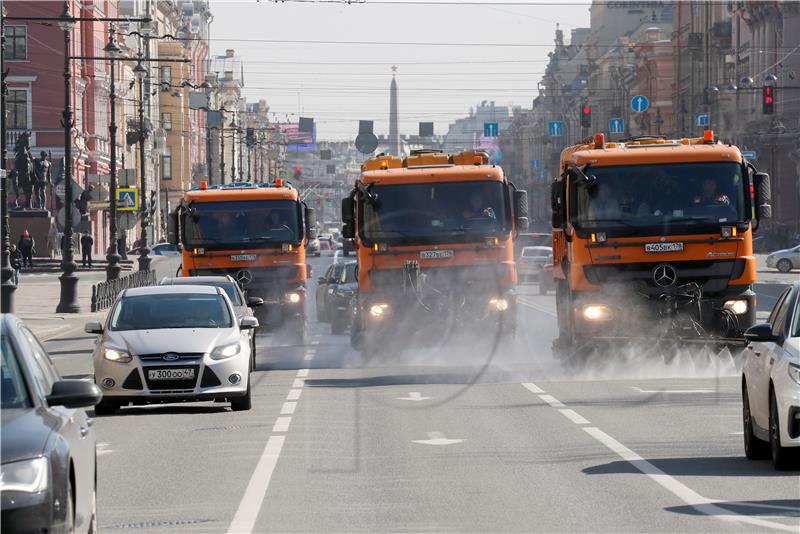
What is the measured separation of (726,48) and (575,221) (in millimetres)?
87850

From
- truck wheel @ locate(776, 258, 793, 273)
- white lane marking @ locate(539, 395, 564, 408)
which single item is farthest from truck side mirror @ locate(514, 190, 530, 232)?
truck wheel @ locate(776, 258, 793, 273)

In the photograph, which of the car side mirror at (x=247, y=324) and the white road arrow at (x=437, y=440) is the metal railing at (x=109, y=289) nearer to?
the car side mirror at (x=247, y=324)

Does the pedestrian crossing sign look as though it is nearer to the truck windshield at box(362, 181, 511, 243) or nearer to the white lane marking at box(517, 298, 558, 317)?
the white lane marking at box(517, 298, 558, 317)

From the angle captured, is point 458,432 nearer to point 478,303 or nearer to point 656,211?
point 656,211

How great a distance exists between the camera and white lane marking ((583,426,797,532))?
1125 cm

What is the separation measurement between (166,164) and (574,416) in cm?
12173

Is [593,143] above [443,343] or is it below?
above

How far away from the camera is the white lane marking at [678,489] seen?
11.2 meters

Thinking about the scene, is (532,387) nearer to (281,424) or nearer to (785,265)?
(281,424)

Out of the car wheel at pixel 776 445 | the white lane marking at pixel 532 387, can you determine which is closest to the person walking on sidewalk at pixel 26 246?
the white lane marking at pixel 532 387

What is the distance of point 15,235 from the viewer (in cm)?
8506

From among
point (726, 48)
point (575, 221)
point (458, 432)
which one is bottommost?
point (458, 432)

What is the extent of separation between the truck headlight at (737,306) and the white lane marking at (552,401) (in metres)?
3.32

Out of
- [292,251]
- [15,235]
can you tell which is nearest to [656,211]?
[292,251]
